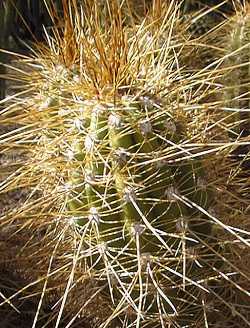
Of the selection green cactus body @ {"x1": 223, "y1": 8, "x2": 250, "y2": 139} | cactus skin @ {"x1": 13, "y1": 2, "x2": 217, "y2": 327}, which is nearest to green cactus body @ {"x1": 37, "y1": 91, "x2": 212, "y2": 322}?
cactus skin @ {"x1": 13, "y1": 2, "x2": 217, "y2": 327}

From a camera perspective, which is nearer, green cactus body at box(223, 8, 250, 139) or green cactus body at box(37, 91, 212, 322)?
green cactus body at box(37, 91, 212, 322)

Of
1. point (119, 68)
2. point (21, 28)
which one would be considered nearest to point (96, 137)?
point (119, 68)

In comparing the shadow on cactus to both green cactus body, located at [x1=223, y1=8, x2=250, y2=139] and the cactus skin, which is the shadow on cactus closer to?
the cactus skin

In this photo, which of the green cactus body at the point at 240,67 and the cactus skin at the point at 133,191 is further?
the green cactus body at the point at 240,67

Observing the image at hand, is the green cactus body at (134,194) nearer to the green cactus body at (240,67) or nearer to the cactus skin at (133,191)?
the cactus skin at (133,191)

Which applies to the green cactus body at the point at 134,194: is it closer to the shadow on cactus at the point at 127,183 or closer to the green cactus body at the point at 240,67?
the shadow on cactus at the point at 127,183

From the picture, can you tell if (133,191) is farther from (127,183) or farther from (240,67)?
(240,67)

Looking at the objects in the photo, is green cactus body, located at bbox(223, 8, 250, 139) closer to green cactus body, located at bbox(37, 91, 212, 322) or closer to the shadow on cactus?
the shadow on cactus

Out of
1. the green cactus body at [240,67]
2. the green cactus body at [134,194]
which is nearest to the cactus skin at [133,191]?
the green cactus body at [134,194]
